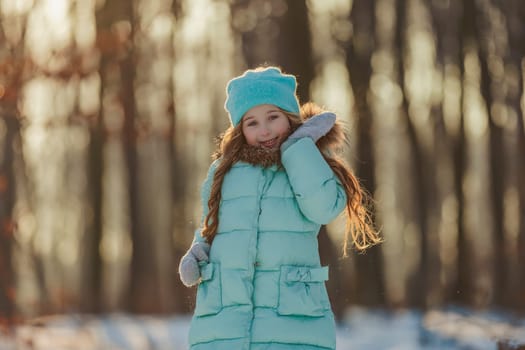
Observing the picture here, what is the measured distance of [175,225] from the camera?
19062 millimetres

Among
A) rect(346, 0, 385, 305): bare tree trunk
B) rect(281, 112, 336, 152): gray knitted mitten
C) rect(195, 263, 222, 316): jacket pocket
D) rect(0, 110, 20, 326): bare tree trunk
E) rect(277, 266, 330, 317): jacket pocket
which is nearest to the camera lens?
rect(277, 266, 330, 317): jacket pocket

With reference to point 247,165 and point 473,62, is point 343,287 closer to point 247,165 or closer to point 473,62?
point 473,62

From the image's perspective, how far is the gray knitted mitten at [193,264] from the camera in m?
4.16

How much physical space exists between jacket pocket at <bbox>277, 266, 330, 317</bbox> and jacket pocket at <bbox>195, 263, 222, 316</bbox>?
0.87 feet

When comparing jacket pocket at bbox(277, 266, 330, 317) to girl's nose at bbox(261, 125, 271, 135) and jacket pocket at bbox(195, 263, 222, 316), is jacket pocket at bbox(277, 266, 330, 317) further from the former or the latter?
girl's nose at bbox(261, 125, 271, 135)

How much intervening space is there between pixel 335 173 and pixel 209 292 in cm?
72

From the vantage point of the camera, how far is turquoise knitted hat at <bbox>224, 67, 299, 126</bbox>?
431 centimetres

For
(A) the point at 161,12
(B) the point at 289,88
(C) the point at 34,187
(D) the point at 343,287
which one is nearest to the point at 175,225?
(C) the point at 34,187

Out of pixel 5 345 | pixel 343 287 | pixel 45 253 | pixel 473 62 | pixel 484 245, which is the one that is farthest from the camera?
pixel 45 253

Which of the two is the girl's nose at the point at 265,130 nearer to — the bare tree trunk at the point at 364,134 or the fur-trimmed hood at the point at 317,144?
the fur-trimmed hood at the point at 317,144

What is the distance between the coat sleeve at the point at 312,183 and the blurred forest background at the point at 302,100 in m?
7.87

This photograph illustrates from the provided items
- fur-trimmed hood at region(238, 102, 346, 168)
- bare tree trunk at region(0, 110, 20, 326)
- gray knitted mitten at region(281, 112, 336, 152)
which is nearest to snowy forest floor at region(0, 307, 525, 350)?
bare tree trunk at region(0, 110, 20, 326)

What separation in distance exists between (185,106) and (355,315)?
6872 mm

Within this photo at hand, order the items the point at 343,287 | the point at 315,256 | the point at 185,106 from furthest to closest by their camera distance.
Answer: the point at 185,106 → the point at 343,287 → the point at 315,256
